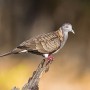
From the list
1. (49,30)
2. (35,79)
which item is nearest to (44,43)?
(35,79)

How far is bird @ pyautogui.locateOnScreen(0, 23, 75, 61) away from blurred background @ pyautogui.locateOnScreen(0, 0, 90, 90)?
7936mm

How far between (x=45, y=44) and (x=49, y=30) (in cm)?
954

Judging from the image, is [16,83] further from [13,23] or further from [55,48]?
[55,48]

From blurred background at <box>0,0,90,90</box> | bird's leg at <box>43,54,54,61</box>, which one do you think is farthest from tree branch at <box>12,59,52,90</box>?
blurred background at <box>0,0,90,90</box>

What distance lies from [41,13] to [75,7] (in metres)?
1.06

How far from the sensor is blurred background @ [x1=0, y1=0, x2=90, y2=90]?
677 inches

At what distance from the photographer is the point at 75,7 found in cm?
1828

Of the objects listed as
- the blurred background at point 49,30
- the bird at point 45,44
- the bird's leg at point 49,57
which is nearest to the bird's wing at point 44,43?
the bird at point 45,44

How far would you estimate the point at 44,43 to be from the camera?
8.52 m

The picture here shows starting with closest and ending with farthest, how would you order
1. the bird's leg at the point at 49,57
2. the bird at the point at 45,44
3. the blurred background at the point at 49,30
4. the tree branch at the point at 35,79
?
the tree branch at the point at 35,79, the bird's leg at the point at 49,57, the bird at the point at 45,44, the blurred background at the point at 49,30

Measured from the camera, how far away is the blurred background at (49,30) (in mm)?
17188

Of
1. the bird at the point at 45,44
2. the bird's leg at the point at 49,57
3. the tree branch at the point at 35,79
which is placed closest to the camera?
the tree branch at the point at 35,79

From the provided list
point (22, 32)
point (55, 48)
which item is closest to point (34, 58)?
point (22, 32)

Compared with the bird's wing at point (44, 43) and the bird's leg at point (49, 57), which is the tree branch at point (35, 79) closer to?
the bird's leg at point (49, 57)
